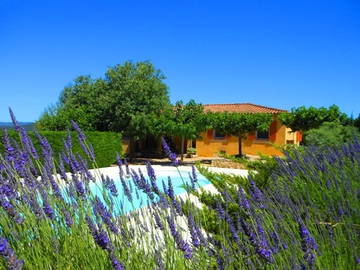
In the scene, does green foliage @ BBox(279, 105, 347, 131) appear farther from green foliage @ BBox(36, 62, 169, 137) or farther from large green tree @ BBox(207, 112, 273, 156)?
green foliage @ BBox(36, 62, 169, 137)

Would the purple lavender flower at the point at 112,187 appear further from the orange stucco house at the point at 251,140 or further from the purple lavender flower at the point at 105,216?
the orange stucco house at the point at 251,140

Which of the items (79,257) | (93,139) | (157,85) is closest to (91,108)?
(157,85)

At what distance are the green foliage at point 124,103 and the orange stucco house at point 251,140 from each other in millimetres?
4564

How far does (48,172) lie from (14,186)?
0.66 feet

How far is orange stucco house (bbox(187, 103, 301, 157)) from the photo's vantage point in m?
24.0

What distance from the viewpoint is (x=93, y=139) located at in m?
16.3

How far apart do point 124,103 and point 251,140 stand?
31.9ft

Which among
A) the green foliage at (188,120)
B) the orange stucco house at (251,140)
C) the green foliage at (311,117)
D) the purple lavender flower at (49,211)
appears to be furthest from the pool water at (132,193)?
the orange stucco house at (251,140)

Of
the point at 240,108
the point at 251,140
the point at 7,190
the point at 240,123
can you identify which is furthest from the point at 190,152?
the point at 7,190

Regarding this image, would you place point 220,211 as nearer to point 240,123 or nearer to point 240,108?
point 240,123

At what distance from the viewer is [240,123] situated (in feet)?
67.7

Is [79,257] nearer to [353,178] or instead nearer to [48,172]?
[48,172]

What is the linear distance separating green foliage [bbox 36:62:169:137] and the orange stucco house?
4.56 meters

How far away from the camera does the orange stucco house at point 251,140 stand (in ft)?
78.6
